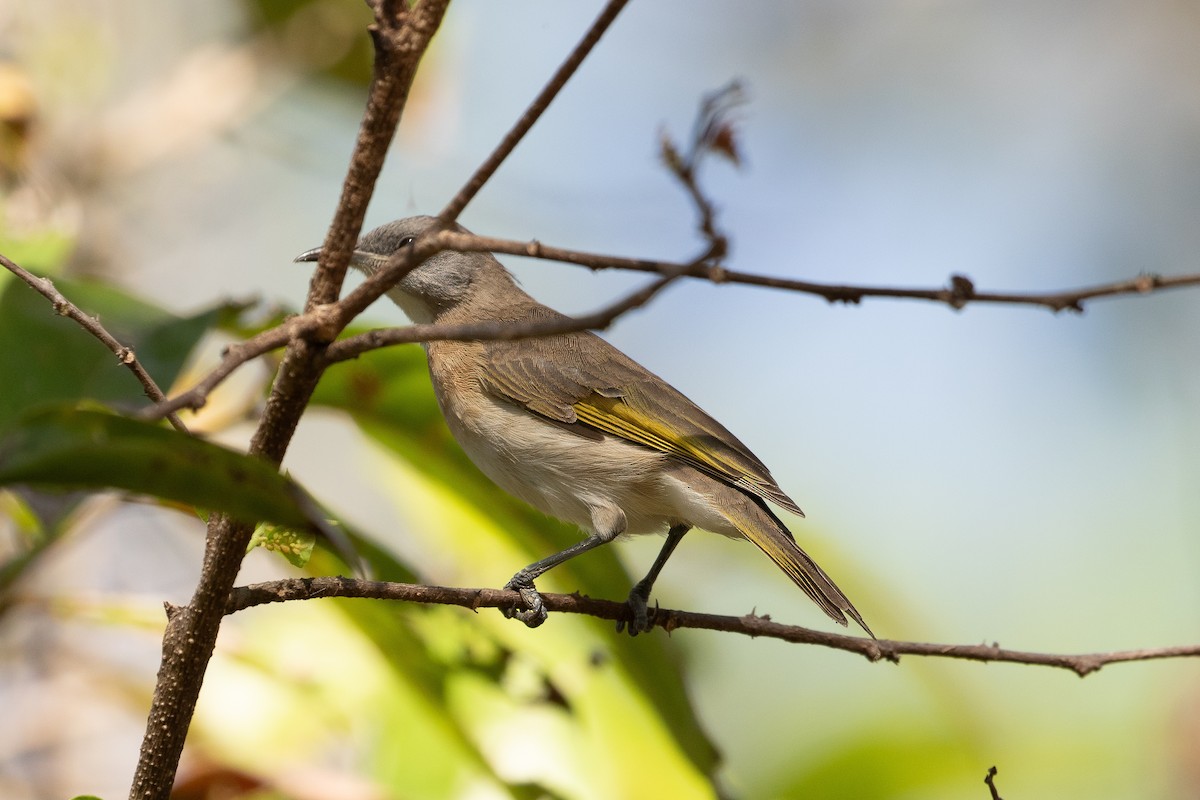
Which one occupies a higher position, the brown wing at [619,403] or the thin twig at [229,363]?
the brown wing at [619,403]

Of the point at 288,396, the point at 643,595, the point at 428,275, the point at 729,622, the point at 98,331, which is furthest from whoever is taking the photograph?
the point at 428,275

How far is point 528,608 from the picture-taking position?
2332 millimetres

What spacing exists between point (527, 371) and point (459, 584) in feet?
3.51

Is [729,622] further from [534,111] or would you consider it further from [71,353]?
[71,353]

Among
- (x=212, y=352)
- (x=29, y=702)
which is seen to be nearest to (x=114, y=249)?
(x=212, y=352)

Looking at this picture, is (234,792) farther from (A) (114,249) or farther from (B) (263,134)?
(B) (263,134)

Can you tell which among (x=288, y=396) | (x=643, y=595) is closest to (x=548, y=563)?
(x=643, y=595)

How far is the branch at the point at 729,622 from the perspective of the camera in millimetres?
1673

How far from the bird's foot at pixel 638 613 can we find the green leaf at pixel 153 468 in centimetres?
133

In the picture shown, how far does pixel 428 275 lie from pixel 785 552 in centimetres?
170

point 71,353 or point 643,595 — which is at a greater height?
point 71,353

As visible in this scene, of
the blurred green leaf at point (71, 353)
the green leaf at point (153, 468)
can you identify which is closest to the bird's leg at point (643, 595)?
the blurred green leaf at point (71, 353)

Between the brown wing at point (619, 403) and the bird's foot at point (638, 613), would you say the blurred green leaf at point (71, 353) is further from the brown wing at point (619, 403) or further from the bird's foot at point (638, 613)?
the bird's foot at point (638, 613)

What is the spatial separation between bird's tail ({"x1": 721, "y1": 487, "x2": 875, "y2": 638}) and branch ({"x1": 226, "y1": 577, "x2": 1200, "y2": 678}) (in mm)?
A: 419
